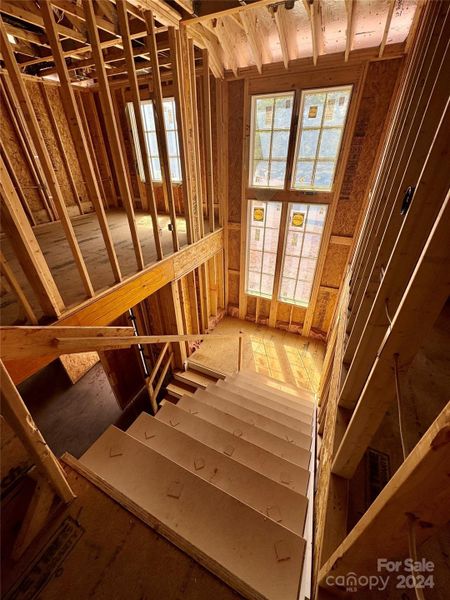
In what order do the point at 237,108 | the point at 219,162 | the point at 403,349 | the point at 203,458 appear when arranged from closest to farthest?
1. the point at 403,349
2. the point at 203,458
3. the point at 237,108
4. the point at 219,162

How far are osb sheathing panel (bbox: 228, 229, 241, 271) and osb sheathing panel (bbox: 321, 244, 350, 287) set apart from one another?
5.82 ft

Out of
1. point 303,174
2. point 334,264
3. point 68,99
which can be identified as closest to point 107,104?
point 68,99

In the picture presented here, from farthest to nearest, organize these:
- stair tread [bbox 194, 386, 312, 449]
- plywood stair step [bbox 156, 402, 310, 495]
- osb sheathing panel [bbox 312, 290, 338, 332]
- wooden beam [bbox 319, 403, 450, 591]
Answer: osb sheathing panel [bbox 312, 290, 338, 332], stair tread [bbox 194, 386, 312, 449], plywood stair step [bbox 156, 402, 310, 495], wooden beam [bbox 319, 403, 450, 591]

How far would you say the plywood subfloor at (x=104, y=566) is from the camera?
1039mm

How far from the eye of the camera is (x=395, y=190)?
5.45 ft

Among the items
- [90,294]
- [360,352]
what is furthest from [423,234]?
[90,294]

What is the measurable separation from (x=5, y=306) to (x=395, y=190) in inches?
126

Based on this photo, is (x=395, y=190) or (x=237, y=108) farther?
Answer: (x=237, y=108)

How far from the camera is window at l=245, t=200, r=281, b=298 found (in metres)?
4.72

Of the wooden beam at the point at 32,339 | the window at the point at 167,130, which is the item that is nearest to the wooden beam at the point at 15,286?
the wooden beam at the point at 32,339

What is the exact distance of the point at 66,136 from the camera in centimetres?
501

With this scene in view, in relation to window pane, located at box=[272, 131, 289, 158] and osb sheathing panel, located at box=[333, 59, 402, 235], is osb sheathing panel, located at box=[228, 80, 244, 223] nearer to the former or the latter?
window pane, located at box=[272, 131, 289, 158]

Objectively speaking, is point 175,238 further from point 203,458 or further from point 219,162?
point 203,458

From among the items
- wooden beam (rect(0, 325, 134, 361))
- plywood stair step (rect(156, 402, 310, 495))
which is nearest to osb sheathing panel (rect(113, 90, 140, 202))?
wooden beam (rect(0, 325, 134, 361))
